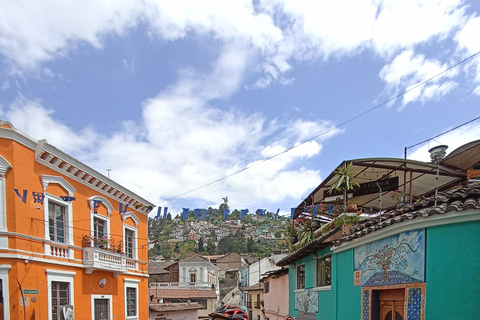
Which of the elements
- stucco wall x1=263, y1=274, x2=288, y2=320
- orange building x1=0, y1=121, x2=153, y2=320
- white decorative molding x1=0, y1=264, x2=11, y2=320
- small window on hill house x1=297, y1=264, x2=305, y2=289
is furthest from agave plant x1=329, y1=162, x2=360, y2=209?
white decorative molding x1=0, y1=264, x2=11, y2=320

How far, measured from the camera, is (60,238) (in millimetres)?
13164

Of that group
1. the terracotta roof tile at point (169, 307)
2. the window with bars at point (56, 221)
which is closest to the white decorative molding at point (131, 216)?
the window with bars at point (56, 221)

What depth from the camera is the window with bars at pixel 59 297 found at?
12.4m

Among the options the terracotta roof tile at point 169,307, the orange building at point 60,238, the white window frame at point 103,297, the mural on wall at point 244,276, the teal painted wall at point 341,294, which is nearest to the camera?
the teal painted wall at point 341,294

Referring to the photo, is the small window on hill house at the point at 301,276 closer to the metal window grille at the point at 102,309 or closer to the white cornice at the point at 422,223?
the white cornice at the point at 422,223

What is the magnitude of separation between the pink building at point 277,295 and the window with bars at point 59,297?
34.6 ft

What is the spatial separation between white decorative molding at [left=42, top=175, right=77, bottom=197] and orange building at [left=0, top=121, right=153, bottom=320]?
36 millimetres

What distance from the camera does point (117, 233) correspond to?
16.8 metres

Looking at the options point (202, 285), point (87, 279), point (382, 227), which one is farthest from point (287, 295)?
point (202, 285)

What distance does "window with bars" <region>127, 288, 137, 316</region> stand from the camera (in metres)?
17.6

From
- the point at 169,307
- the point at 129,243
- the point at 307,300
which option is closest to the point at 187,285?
the point at 169,307

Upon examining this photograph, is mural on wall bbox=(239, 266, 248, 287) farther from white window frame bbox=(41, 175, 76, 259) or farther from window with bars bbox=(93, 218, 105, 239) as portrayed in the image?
white window frame bbox=(41, 175, 76, 259)

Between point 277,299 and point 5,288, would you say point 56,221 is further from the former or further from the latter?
point 277,299

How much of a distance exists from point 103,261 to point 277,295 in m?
10.7
